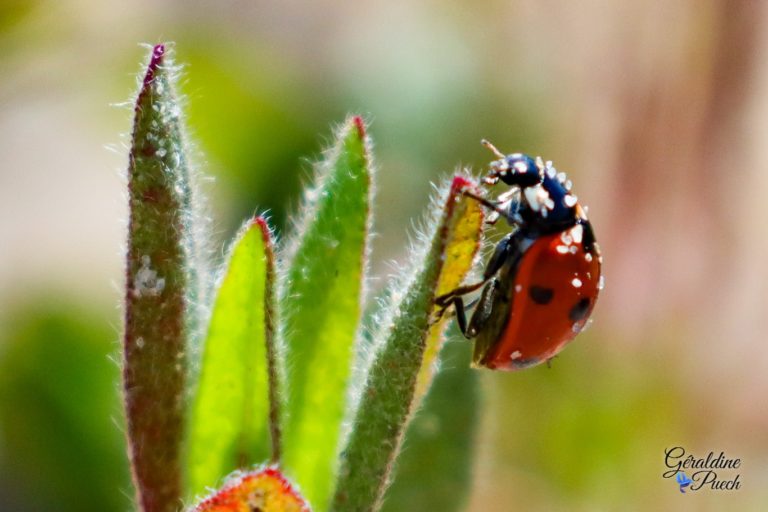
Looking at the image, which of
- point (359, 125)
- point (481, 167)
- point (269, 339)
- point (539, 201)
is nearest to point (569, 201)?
point (539, 201)

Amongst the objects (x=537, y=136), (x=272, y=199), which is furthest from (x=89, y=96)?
(x=537, y=136)

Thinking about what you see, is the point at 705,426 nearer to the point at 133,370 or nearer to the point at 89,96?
the point at 133,370

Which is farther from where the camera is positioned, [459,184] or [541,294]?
[541,294]

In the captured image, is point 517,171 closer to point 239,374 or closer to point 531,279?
point 531,279

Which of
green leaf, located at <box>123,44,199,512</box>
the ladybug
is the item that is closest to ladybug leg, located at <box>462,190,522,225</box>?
the ladybug

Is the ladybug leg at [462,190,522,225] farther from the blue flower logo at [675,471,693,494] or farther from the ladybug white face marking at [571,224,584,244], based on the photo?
the blue flower logo at [675,471,693,494]

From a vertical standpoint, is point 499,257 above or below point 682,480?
above

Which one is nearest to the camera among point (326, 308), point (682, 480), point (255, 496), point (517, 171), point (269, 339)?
point (255, 496)

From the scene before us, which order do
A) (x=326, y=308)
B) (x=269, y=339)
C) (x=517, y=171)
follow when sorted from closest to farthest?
1. (x=269, y=339)
2. (x=326, y=308)
3. (x=517, y=171)

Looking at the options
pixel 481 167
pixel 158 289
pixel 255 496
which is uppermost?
pixel 481 167
